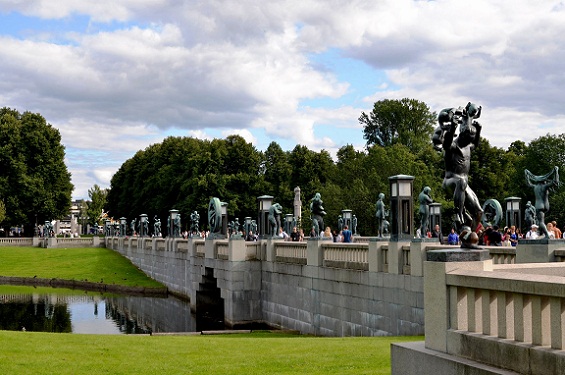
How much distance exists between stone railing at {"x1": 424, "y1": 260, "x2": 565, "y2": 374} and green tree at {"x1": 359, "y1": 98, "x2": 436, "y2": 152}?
72.0m

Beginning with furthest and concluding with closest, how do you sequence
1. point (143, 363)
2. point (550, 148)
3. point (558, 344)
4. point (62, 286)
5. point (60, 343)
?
1. point (550, 148)
2. point (62, 286)
3. point (60, 343)
4. point (143, 363)
5. point (558, 344)

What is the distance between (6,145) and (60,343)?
77.6 metres

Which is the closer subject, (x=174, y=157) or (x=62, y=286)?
(x=62, y=286)

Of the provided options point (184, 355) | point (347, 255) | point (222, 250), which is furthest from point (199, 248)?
point (184, 355)

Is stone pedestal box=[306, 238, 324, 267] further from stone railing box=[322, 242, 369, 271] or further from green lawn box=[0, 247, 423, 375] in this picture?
green lawn box=[0, 247, 423, 375]

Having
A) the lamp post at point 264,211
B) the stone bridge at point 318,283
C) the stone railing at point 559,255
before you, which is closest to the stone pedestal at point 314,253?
the stone bridge at point 318,283

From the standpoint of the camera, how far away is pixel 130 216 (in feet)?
337

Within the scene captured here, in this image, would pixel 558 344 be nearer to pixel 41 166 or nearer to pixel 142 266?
pixel 142 266

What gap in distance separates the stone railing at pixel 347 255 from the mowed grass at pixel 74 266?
29.7 m

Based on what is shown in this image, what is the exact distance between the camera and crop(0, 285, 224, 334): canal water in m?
32.9

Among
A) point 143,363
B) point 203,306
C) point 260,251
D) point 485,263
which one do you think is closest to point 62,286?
point 203,306

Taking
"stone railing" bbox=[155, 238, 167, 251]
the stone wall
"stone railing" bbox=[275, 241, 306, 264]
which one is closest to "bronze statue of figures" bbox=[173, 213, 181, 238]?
"stone railing" bbox=[155, 238, 167, 251]

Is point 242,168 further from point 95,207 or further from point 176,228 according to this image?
point 95,207

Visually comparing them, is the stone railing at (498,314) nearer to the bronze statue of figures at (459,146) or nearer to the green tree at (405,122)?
the bronze statue of figures at (459,146)
